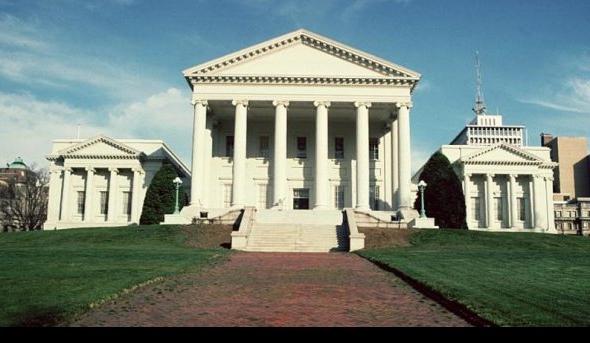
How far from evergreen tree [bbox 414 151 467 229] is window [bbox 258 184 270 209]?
46.6 feet

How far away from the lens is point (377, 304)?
1148 centimetres

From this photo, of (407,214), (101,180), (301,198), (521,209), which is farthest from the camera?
(521,209)

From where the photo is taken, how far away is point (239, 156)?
44.2 m

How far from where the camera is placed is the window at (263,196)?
161 ft

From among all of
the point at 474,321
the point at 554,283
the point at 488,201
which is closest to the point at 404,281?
the point at 554,283

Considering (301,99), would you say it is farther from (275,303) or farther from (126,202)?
(275,303)

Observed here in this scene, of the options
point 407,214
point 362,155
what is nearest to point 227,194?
point 362,155

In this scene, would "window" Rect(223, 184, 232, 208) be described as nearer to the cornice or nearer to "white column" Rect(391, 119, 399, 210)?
the cornice

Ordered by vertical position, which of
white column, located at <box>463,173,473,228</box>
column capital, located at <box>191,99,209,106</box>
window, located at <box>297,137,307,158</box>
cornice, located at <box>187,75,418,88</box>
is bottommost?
white column, located at <box>463,173,473,228</box>

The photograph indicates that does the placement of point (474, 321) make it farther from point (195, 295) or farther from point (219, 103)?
point (219, 103)

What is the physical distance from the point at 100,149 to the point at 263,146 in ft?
61.9

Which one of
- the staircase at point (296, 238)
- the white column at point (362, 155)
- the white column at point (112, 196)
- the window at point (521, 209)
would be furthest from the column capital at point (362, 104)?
the white column at point (112, 196)

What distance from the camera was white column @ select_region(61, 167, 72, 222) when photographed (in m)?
57.4

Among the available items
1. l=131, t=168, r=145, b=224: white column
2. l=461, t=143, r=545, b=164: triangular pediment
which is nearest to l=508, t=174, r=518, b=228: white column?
l=461, t=143, r=545, b=164: triangular pediment
